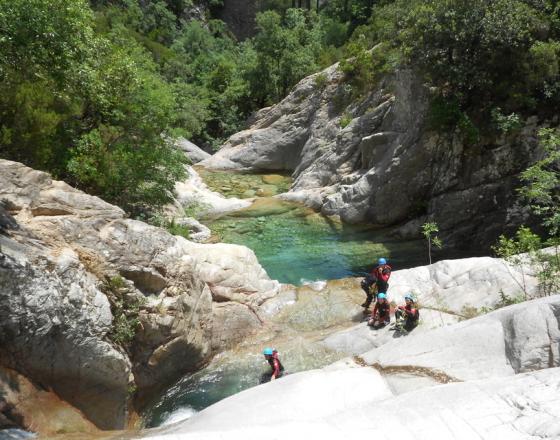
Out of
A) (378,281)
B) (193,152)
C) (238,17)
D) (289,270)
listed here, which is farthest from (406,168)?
(238,17)

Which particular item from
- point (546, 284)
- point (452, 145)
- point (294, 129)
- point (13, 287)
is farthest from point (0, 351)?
point (294, 129)

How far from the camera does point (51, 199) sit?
10.9m

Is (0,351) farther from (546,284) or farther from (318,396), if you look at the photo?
(546,284)

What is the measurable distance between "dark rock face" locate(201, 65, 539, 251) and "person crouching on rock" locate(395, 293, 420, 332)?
747 centimetres

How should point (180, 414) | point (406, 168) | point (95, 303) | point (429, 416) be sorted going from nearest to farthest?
point (429, 416) → point (95, 303) → point (180, 414) → point (406, 168)

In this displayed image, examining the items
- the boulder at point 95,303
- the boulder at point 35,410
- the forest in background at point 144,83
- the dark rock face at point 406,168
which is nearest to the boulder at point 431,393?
the boulder at point 35,410

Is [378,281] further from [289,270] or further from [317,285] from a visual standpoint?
[289,270]

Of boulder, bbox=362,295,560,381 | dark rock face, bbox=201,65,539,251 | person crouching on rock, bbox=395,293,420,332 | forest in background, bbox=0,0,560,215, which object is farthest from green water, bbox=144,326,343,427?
dark rock face, bbox=201,65,539,251

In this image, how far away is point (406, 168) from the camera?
64.1 ft

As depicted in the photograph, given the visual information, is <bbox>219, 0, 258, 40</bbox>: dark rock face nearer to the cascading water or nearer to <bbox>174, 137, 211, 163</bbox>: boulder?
<bbox>174, 137, 211, 163</bbox>: boulder

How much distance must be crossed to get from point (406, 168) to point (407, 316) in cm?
947

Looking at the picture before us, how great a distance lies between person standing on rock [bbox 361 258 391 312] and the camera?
12617 mm

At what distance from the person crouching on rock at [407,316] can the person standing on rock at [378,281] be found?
113 cm

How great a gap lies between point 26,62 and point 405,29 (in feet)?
45.2
